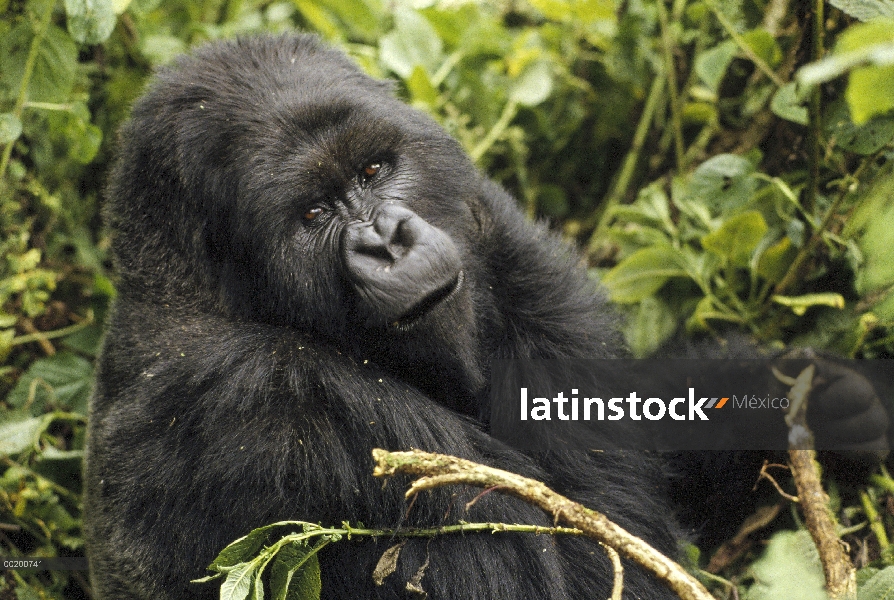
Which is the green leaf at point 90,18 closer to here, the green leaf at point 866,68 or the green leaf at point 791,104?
the green leaf at point 791,104

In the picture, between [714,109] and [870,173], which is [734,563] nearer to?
[870,173]

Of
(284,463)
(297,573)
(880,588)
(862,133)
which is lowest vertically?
(297,573)

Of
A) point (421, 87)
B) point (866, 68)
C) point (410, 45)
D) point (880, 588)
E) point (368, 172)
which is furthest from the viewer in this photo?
point (410, 45)

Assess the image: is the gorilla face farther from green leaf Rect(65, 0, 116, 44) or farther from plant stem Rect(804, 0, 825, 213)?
plant stem Rect(804, 0, 825, 213)

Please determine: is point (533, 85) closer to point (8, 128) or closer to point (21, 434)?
point (8, 128)

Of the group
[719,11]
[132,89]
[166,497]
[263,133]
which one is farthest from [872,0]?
[132,89]

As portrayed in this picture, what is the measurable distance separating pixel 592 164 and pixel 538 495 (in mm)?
3257

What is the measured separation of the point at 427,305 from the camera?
7.71 feet

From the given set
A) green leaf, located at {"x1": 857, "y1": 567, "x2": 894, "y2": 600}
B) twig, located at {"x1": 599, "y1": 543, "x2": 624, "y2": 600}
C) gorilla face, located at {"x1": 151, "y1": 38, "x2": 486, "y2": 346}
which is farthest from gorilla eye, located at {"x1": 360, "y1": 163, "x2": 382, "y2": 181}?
green leaf, located at {"x1": 857, "y1": 567, "x2": 894, "y2": 600}

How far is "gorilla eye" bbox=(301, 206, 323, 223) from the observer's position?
2.45 metres

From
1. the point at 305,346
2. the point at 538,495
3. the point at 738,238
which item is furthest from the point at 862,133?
the point at 305,346

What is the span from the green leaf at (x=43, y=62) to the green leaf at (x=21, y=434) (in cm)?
135

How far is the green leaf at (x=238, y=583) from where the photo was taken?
1.85 metres

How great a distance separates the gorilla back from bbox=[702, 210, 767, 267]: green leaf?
934 millimetres
